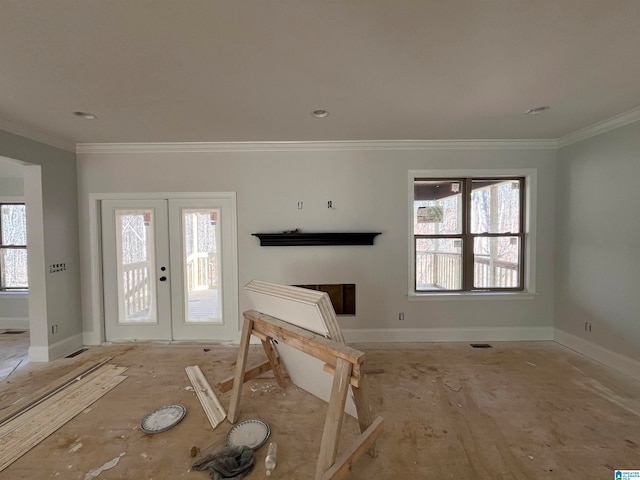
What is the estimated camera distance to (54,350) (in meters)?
3.12

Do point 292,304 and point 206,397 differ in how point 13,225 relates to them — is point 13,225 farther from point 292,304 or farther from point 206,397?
point 292,304

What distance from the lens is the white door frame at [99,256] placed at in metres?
3.44

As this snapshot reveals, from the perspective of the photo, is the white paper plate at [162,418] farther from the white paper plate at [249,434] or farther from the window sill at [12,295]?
the window sill at [12,295]

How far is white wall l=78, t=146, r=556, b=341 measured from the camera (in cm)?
343

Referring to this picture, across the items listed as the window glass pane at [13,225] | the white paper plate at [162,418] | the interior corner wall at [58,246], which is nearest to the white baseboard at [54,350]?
the interior corner wall at [58,246]

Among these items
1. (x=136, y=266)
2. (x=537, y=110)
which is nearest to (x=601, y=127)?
(x=537, y=110)

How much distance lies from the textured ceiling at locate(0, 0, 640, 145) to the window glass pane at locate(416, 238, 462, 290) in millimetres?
1531

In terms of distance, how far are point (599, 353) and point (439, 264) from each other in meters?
1.88

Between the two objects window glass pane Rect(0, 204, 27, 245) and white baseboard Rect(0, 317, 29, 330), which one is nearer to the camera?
white baseboard Rect(0, 317, 29, 330)

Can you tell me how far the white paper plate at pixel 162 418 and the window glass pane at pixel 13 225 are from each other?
4202mm

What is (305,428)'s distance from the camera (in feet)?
6.57

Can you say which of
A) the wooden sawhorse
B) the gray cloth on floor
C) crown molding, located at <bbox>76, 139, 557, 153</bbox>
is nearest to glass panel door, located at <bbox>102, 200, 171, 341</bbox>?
crown molding, located at <bbox>76, 139, 557, 153</bbox>

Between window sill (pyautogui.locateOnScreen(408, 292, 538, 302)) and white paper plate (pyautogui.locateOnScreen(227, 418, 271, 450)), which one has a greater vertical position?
window sill (pyautogui.locateOnScreen(408, 292, 538, 302))

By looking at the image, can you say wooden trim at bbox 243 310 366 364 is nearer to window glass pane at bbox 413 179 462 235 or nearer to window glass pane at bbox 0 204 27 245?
window glass pane at bbox 413 179 462 235
